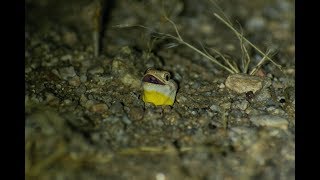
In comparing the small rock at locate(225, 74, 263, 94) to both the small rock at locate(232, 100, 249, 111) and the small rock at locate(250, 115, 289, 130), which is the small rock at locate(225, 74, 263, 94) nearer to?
the small rock at locate(232, 100, 249, 111)

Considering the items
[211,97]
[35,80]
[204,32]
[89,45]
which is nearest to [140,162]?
[211,97]

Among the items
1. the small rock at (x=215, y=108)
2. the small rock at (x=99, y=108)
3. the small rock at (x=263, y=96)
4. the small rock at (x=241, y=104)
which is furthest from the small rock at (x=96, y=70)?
the small rock at (x=263, y=96)

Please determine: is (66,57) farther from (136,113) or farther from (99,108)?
(136,113)

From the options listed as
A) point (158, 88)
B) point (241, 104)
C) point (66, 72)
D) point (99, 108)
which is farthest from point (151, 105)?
point (66, 72)

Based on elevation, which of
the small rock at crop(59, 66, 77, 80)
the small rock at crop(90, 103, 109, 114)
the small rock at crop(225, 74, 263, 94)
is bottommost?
the small rock at crop(90, 103, 109, 114)

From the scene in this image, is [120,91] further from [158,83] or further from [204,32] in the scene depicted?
[204,32]

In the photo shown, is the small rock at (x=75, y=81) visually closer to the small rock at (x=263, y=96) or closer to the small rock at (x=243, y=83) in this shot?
the small rock at (x=243, y=83)

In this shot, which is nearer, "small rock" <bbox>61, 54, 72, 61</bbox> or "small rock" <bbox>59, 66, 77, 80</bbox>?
"small rock" <bbox>59, 66, 77, 80</bbox>

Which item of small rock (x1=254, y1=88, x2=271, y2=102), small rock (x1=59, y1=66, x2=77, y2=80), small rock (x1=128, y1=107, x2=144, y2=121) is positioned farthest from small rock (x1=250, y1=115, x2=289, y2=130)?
small rock (x1=59, y1=66, x2=77, y2=80)

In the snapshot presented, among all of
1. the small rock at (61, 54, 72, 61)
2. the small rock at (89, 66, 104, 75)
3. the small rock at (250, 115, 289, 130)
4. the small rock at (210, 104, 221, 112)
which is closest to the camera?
the small rock at (250, 115, 289, 130)
